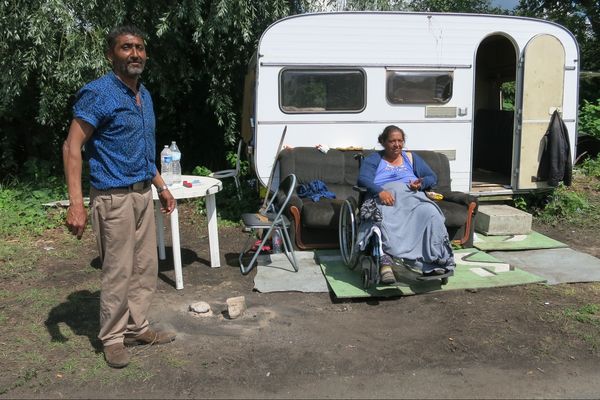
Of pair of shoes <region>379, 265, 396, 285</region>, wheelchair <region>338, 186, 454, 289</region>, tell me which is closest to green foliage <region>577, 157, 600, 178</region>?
wheelchair <region>338, 186, 454, 289</region>

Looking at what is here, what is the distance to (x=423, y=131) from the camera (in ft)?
22.4

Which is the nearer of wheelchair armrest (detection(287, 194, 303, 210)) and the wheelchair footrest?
the wheelchair footrest

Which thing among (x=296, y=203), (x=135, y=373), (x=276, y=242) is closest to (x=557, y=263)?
(x=296, y=203)

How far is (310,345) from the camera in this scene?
12.6ft

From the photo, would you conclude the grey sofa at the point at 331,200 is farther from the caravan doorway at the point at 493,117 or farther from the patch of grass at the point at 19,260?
the patch of grass at the point at 19,260

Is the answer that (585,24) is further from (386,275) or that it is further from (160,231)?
(160,231)

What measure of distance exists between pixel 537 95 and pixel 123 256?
17.8 feet

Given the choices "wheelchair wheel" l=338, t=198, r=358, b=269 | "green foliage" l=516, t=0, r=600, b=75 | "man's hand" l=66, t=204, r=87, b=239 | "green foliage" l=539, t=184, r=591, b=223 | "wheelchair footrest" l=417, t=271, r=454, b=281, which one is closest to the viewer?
"man's hand" l=66, t=204, r=87, b=239

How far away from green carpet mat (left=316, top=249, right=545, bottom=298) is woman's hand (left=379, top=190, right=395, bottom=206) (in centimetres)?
65

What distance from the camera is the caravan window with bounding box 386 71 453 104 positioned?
6723 mm

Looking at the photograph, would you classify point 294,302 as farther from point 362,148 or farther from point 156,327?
point 362,148

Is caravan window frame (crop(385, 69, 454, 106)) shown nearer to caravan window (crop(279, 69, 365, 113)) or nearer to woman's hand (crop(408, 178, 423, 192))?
caravan window (crop(279, 69, 365, 113))

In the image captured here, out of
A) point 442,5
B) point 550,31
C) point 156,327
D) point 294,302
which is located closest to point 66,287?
point 156,327

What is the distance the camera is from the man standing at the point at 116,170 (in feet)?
10.5
